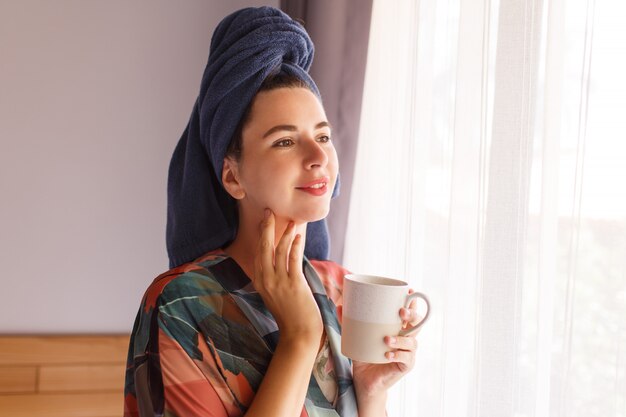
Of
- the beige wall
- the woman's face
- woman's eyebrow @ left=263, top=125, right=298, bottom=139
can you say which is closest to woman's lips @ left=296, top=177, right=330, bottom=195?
the woman's face

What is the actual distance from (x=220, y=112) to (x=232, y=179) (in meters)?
0.13

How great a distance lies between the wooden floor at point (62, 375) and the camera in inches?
86.0

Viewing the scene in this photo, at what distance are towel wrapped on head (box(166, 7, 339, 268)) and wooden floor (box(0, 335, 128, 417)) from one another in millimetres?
1211

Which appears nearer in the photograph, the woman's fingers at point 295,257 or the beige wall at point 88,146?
the woman's fingers at point 295,257

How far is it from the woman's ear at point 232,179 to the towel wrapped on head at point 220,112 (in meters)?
0.01

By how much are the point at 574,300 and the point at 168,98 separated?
1.81m

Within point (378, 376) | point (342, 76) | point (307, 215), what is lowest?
point (378, 376)

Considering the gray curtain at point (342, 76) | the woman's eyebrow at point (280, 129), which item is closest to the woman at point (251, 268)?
the woman's eyebrow at point (280, 129)

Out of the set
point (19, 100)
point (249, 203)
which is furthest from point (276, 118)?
point (19, 100)

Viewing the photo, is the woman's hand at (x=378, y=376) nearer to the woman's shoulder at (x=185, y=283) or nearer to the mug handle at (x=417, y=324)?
the mug handle at (x=417, y=324)

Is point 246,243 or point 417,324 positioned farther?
point 246,243

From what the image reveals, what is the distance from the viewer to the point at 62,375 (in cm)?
222

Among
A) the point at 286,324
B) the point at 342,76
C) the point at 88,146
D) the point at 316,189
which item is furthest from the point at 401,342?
the point at 88,146

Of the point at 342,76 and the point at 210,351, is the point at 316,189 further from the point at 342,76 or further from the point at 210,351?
the point at 342,76
